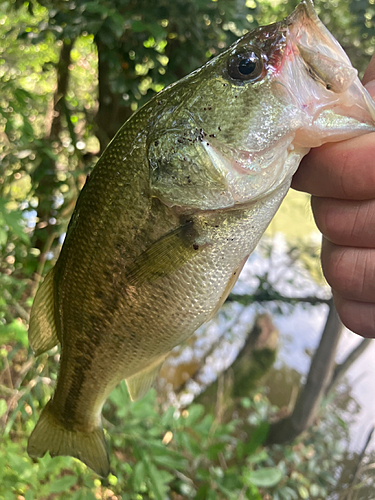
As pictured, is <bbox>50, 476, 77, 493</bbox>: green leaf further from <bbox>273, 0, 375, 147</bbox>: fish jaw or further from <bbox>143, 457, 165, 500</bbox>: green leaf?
<bbox>273, 0, 375, 147</bbox>: fish jaw

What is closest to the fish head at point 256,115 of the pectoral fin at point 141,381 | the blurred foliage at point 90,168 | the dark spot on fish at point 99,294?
the dark spot on fish at point 99,294

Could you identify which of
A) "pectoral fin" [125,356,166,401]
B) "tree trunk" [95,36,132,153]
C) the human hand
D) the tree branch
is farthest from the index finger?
the tree branch

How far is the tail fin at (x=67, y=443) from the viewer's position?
2.75 ft

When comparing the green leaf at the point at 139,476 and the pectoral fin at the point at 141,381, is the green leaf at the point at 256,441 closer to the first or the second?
the green leaf at the point at 139,476

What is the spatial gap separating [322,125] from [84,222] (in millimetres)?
493

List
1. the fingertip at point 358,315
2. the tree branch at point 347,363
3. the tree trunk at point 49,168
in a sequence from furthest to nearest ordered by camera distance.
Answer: the tree branch at point 347,363 → the tree trunk at point 49,168 → the fingertip at point 358,315

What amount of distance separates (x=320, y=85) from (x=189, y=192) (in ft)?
0.92

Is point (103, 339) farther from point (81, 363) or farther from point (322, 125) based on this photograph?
point (322, 125)

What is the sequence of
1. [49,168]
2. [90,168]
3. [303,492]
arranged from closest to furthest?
1. [90,168]
2. [49,168]
3. [303,492]

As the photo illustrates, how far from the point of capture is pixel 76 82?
6.47ft

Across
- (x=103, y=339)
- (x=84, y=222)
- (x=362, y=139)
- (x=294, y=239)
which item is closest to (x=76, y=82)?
(x=84, y=222)

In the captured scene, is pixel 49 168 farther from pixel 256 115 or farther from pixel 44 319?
pixel 256 115

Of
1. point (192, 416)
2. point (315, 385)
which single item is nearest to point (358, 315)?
point (192, 416)

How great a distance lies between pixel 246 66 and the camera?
1.85 ft
